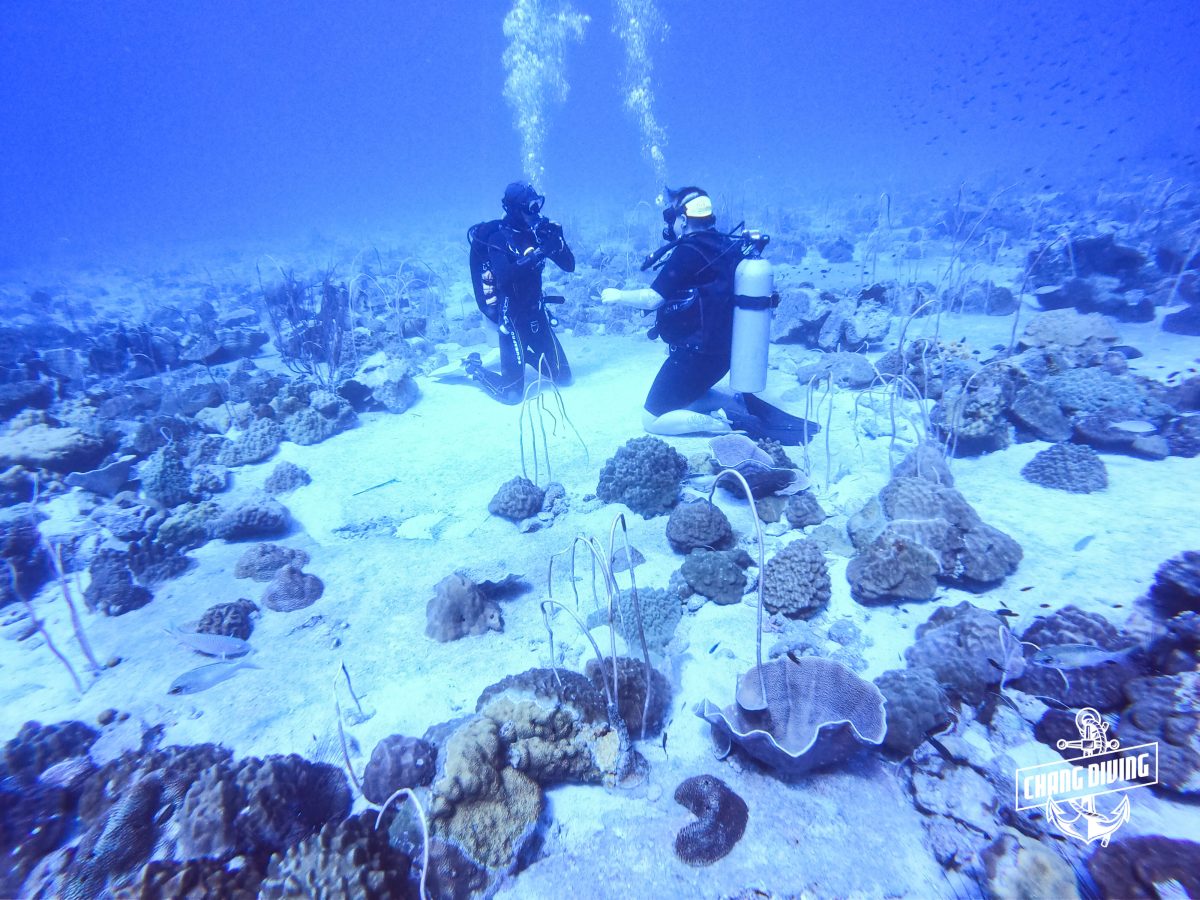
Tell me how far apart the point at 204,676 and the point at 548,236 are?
7159 millimetres

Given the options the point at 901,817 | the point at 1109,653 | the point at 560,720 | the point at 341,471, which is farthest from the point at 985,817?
the point at 341,471

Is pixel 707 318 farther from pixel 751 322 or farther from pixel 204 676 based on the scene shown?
pixel 204 676

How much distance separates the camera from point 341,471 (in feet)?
24.0

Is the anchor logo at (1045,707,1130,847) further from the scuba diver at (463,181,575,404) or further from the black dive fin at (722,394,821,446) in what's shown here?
the scuba diver at (463,181,575,404)

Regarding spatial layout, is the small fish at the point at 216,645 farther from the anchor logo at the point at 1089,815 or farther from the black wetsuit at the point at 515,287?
the anchor logo at the point at 1089,815

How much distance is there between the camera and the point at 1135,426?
5812mm

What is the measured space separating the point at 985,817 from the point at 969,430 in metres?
4.82

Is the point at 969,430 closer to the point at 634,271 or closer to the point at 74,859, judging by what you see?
the point at 74,859

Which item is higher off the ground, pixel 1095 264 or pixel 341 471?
pixel 1095 264

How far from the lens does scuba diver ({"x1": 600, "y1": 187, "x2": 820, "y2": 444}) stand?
6434 millimetres

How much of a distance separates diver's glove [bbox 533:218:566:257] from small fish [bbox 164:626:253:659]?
6.55m
